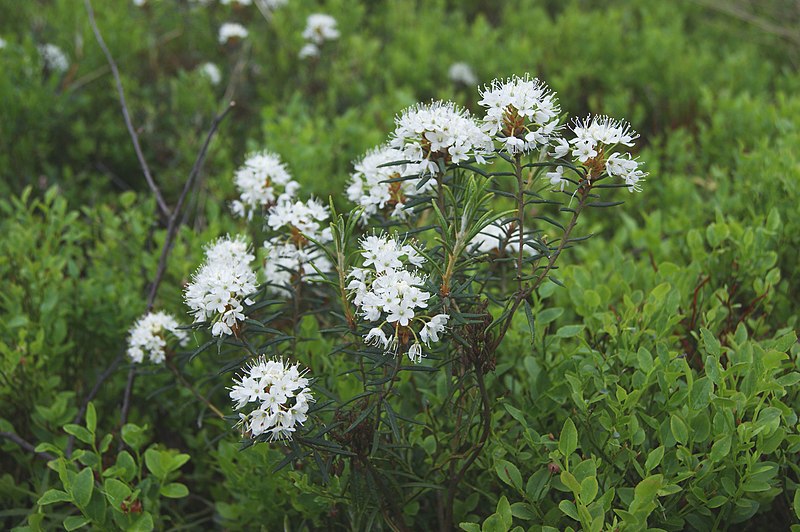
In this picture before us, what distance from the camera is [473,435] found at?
2.00m

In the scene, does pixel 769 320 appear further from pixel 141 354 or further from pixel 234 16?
pixel 234 16

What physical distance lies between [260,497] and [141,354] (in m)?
0.54

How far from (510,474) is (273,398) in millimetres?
591

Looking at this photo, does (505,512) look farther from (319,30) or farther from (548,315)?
(319,30)

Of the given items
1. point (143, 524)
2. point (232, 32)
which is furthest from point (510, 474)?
point (232, 32)

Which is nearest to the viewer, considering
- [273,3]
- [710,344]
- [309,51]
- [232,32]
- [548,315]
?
[710,344]

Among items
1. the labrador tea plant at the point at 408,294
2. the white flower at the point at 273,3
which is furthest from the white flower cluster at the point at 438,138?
the white flower at the point at 273,3

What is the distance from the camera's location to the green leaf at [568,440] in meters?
1.66

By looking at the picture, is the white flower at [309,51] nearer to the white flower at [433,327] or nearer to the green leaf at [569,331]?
the green leaf at [569,331]

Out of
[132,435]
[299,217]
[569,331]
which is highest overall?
[299,217]

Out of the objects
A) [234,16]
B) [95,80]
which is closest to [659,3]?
[234,16]

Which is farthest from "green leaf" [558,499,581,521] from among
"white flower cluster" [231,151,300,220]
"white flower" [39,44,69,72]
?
"white flower" [39,44,69,72]

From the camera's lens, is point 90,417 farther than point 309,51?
No

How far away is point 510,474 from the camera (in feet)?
5.61
